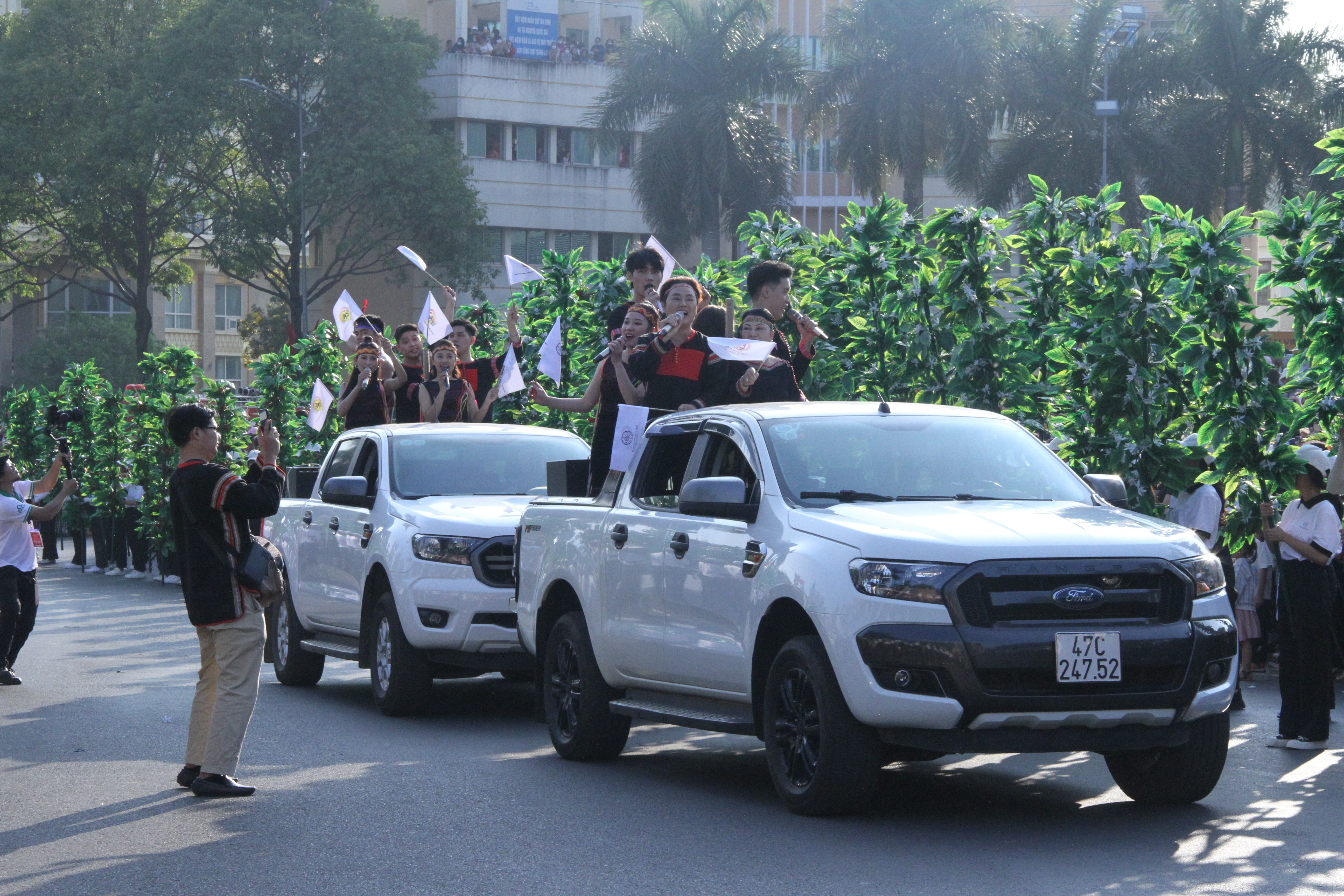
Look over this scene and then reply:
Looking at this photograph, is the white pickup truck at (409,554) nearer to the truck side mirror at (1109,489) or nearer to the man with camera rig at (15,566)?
the man with camera rig at (15,566)

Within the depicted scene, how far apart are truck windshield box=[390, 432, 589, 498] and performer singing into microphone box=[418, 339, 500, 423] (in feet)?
9.15

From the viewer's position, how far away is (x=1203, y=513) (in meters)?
12.2

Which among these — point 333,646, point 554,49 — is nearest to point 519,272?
point 333,646

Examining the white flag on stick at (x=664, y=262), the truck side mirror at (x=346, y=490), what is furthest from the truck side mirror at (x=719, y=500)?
the white flag on stick at (x=664, y=262)

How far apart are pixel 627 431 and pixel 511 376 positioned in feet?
16.3

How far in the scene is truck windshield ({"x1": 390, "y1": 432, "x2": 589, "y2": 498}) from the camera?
1295 cm

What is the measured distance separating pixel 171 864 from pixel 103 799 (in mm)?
1690

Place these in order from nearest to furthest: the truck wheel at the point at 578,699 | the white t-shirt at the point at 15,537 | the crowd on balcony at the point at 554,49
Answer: the truck wheel at the point at 578,699 < the white t-shirt at the point at 15,537 < the crowd on balcony at the point at 554,49

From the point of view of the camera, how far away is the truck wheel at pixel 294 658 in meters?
14.1

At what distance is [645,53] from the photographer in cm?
6088

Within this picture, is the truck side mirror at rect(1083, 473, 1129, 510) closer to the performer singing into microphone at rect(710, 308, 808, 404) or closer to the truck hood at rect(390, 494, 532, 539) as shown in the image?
the performer singing into microphone at rect(710, 308, 808, 404)

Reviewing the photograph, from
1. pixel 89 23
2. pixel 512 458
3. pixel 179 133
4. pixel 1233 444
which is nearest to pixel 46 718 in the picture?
pixel 512 458

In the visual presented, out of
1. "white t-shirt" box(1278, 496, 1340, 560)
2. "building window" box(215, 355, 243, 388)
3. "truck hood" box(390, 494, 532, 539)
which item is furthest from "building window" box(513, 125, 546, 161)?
"white t-shirt" box(1278, 496, 1340, 560)

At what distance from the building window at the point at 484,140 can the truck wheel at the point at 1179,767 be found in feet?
217
